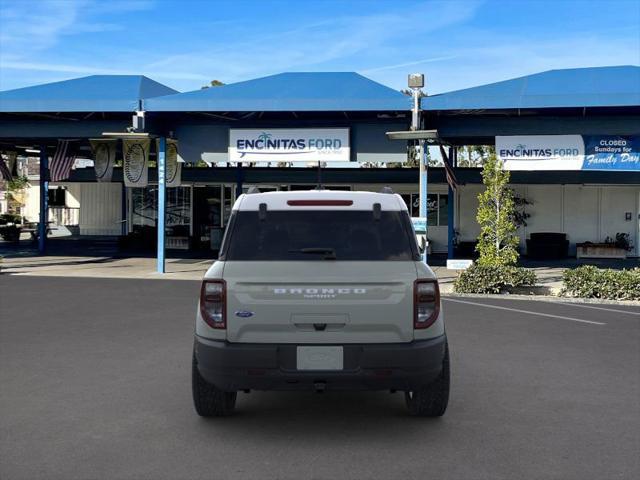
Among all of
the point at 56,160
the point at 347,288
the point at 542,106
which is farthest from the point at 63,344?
the point at 56,160

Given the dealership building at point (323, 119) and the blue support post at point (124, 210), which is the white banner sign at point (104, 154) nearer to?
the dealership building at point (323, 119)

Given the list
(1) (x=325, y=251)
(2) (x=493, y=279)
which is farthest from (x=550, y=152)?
(1) (x=325, y=251)

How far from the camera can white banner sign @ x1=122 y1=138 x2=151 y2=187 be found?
21.8m

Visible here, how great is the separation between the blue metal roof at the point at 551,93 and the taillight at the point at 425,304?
45.0 ft

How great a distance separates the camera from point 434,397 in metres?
5.59

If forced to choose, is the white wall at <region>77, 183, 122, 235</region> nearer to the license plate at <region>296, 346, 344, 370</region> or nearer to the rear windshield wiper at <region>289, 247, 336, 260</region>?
the rear windshield wiper at <region>289, 247, 336, 260</region>

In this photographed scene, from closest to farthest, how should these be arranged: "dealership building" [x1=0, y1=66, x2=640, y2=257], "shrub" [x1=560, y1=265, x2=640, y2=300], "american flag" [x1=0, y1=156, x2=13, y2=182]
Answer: "shrub" [x1=560, y1=265, x2=640, y2=300]
"dealership building" [x1=0, y1=66, x2=640, y2=257]
"american flag" [x1=0, y1=156, x2=13, y2=182]

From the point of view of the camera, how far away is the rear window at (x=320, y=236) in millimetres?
5125

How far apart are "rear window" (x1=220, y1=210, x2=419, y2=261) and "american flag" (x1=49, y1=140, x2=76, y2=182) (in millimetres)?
20836

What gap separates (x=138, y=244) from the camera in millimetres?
29312

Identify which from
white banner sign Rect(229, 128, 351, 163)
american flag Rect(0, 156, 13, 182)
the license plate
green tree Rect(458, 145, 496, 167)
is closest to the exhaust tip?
the license plate

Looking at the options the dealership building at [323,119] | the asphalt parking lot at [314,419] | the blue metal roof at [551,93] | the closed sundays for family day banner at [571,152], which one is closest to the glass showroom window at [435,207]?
the dealership building at [323,119]

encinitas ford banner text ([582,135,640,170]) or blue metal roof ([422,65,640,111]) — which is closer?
blue metal roof ([422,65,640,111])

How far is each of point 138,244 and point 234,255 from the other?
25250 mm
